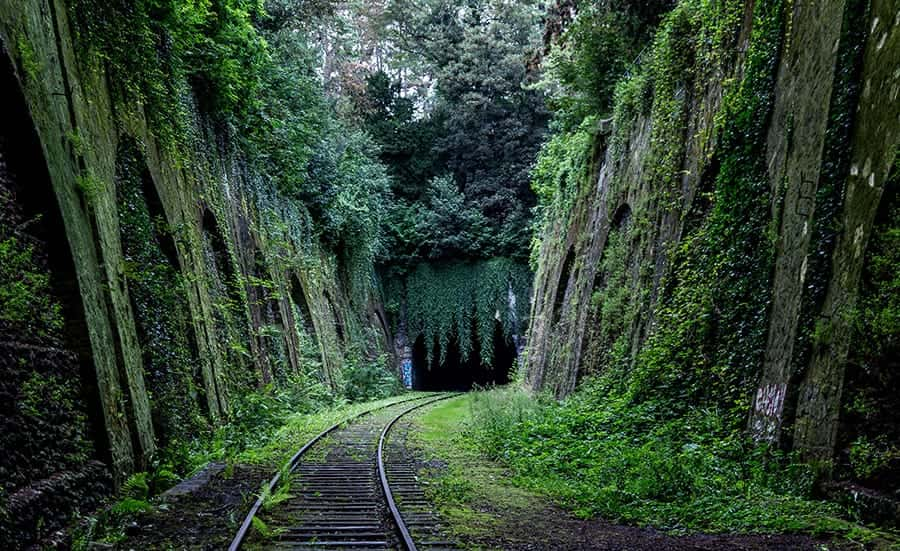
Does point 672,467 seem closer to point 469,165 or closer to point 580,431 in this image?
point 580,431

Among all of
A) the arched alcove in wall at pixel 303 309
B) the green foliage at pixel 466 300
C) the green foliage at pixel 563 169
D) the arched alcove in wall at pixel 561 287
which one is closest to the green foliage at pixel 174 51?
the arched alcove in wall at pixel 303 309

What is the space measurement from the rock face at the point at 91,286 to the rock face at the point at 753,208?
7352mm

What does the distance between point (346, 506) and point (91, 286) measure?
12.6ft

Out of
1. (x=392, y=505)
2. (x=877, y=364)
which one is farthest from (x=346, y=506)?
(x=877, y=364)

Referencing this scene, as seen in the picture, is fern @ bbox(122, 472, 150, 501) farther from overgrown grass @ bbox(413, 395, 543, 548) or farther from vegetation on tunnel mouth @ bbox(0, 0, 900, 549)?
overgrown grass @ bbox(413, 395, 543, 548)

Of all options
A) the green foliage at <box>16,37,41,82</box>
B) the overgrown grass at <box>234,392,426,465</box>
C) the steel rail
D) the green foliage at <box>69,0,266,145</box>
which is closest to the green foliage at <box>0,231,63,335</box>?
the green foliage at <box>16,37,41,82</box>

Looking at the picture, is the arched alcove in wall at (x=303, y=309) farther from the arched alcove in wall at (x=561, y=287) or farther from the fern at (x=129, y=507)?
the fern at (x=129, y=507)

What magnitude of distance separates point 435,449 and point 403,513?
5270mm

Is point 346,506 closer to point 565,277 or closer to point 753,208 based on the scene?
point 753,208

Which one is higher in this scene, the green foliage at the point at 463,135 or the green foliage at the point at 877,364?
the green foliage at the point at 463,135

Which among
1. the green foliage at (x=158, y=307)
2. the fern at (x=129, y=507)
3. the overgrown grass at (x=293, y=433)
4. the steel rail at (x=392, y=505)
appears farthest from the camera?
the overgrown grass at (x=293, y=433)

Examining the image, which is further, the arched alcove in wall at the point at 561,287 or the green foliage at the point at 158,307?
the arched alcove in wall at the point at 561,287

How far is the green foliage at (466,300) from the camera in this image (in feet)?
106

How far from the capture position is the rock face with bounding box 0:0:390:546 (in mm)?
5926
